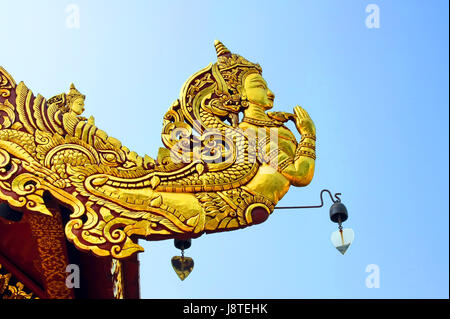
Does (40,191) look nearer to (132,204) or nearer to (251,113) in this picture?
(132,204)

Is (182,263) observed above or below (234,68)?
below

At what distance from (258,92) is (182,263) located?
130 cm

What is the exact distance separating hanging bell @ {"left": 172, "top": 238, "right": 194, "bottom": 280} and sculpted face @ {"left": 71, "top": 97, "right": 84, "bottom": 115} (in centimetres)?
120

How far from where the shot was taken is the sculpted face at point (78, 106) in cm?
463

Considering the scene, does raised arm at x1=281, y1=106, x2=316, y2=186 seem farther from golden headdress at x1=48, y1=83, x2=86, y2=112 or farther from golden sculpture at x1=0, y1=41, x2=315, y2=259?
golden headdress at x1=48, y1=83, x2=86, y2=112

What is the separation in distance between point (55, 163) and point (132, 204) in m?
0.59

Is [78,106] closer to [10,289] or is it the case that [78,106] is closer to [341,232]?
[10,289]

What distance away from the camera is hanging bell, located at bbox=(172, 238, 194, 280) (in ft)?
14.2

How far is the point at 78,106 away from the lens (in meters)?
4.64

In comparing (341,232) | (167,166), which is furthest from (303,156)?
(167,166)

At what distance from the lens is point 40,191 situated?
3840 millimetres

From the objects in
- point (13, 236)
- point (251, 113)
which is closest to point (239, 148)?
point (251, 113)
